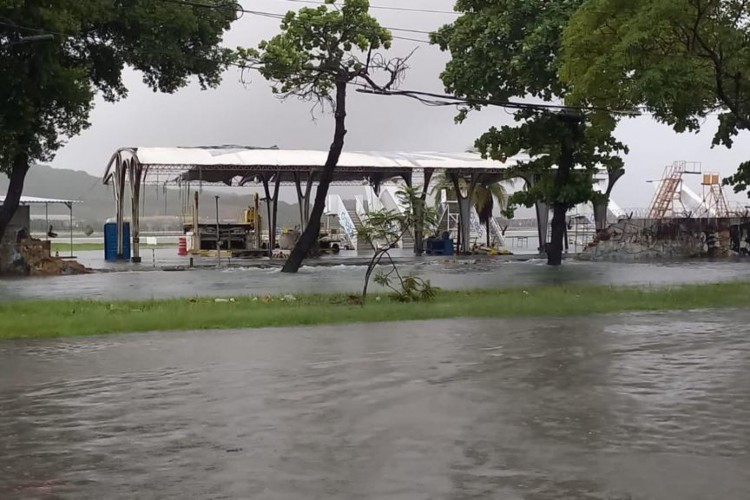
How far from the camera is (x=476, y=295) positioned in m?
18.9

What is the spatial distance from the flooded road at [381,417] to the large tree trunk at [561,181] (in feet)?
68.6

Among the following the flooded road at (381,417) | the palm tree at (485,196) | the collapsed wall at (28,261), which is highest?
the palm tree at (485,196)

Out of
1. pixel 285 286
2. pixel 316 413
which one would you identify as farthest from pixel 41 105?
pixel 316 413

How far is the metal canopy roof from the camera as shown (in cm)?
3978

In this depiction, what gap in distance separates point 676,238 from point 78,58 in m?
28.4

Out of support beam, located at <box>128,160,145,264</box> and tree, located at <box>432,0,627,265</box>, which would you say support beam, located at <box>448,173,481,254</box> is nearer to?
tree, located at <box>432,0,627,265</box>

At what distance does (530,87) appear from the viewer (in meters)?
30.5

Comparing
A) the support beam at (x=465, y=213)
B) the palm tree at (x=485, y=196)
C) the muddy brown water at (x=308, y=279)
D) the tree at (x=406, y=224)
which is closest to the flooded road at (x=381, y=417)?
the tree at (x=406, y=224)

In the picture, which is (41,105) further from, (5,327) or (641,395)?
(641,395)

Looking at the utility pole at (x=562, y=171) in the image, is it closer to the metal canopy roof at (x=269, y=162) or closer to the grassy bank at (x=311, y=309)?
the metal canopy roof at (x=269, y=162)

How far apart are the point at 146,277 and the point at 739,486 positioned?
2488cm

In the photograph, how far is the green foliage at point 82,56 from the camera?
2558 cm

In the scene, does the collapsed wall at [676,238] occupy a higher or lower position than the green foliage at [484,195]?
lower

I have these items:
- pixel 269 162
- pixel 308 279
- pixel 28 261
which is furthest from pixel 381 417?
pixel 269 162
